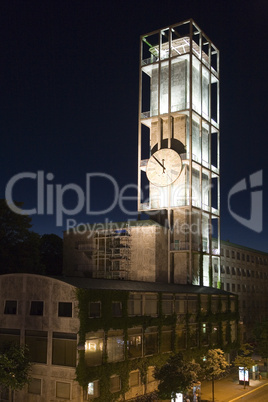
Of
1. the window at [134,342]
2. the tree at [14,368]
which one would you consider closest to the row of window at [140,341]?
the window at [134,342]

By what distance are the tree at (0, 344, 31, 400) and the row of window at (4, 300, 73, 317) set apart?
3.41m

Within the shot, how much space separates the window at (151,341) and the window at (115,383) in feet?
15.6

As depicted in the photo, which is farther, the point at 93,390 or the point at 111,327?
the point at 111,327

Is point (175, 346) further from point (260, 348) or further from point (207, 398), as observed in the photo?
point (260, 348)

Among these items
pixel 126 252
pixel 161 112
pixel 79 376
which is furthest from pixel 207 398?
pixel 161 112

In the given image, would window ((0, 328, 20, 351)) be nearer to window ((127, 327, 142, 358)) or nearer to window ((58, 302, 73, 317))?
window ((58, 302, 73, 317))

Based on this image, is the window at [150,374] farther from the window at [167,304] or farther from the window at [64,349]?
the window at [64,349]

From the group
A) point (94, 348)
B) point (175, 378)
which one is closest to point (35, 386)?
point (94, 348)

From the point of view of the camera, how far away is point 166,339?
50.4 metres

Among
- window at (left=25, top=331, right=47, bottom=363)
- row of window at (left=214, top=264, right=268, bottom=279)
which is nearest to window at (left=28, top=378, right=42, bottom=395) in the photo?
window at (left=25, top=331, right=47, bottom=363)

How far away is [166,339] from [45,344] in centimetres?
1452

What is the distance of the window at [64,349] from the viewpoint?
129ft

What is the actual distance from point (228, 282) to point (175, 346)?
151 feet

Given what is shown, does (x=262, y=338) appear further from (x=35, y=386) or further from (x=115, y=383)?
(x=35, y=386)
